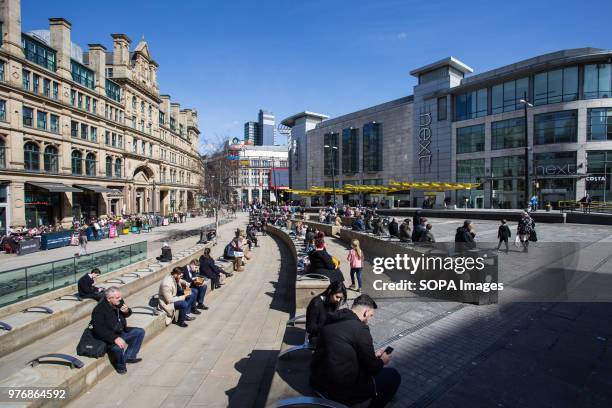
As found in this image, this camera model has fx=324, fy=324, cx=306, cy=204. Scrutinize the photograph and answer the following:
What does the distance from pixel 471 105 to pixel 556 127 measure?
39.7 feet

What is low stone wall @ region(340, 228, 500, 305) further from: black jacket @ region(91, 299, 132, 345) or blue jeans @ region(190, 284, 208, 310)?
blue jeans @ region(190, 284, 208, 310)

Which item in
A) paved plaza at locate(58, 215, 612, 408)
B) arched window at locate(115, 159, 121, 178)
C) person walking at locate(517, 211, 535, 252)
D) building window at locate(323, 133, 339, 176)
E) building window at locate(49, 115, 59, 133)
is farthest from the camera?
building window at locate(323, 133, 339, 176)

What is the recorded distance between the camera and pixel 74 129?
3672 cm

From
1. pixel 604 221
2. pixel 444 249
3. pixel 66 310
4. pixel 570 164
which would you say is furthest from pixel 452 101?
pixel 66 310

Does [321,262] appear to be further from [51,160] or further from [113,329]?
[51,160]

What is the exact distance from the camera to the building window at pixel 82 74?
121 feet

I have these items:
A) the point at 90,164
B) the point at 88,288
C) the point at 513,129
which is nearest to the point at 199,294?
the point at 88,288

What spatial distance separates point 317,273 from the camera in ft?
26.7

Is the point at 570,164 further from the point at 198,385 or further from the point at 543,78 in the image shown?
the point at 198,385

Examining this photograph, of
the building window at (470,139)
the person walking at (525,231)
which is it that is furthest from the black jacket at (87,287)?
the building window at (470,139)

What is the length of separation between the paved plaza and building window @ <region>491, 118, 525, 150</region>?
127 ft

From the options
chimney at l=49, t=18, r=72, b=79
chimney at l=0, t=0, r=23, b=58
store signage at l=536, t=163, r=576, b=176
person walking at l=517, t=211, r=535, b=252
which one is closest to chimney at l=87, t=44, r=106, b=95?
chimney at l=49, t=18, r=72, b=79

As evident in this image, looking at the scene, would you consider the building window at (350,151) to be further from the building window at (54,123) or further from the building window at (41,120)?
the building window at (41,120)

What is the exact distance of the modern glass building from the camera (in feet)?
117
